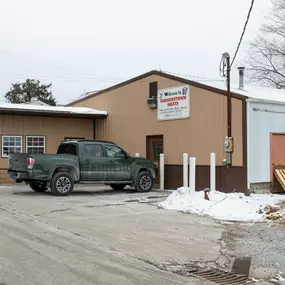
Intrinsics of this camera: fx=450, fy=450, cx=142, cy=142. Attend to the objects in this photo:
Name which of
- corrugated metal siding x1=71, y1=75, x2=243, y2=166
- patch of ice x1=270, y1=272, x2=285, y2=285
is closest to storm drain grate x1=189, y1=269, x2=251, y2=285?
patch of ice x1=270, y1=272, x2=285, y2=285

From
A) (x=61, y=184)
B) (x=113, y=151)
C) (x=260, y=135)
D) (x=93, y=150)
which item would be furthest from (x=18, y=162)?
(x=260, y=135)

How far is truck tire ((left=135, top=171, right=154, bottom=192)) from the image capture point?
1642cm

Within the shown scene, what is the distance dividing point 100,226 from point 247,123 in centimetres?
724

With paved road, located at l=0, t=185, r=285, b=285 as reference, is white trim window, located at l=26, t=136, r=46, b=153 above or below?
above

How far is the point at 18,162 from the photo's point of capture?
14734 mm

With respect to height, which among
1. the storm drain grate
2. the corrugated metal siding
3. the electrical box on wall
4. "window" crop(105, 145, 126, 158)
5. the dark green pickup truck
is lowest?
the storm drain grate

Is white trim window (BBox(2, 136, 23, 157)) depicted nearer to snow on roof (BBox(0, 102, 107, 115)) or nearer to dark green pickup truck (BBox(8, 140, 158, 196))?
snow on roof (BBox(0, 102, 107, 115))

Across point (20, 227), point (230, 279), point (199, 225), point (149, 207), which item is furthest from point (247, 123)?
point (230, 279)

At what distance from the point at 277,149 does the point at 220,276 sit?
10.4 metres

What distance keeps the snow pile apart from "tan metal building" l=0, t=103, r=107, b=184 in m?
9.24

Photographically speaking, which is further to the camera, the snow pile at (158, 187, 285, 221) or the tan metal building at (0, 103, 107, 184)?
the tan metal building at (0, 103, 107, 184)

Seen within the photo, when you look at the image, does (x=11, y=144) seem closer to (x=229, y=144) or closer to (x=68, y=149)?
(x=68, y=149)

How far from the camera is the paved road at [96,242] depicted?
19.7 feet

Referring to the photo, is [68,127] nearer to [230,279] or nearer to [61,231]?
[61,231]
